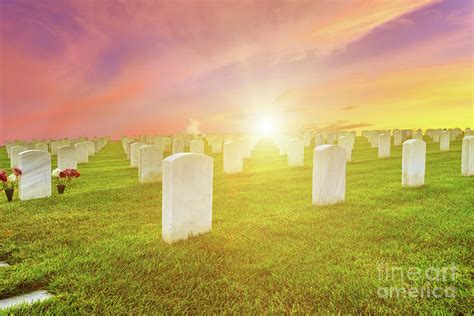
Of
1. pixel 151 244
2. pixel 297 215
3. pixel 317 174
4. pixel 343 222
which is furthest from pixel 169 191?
pixel 317 174

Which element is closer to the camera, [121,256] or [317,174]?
[121,256]

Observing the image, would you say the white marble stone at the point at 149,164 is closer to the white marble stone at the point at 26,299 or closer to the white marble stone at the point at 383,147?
the white marble stone at the point at 26,299

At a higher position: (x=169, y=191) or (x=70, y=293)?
(x=169, y=191)

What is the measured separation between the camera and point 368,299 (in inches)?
142

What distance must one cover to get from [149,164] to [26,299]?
840 centimetres

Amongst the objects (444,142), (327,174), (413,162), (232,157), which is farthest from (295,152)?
(444,142)

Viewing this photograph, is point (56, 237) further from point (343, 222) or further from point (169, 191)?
point (343, 222)

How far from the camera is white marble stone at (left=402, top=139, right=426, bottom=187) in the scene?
9.77 metres

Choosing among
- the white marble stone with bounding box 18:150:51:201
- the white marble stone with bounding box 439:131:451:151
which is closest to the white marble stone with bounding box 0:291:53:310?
the white marble stone with bounding box 18:150:51:201

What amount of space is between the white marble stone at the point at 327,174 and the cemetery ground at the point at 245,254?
14.2 inches

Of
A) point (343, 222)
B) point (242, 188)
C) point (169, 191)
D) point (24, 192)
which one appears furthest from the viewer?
point (242, 188)

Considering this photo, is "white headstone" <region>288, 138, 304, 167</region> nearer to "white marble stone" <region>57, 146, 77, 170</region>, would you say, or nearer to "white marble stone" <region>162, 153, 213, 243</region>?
"white marble stone" <region>57, 146, 77, 170</region>

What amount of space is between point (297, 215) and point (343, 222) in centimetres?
99

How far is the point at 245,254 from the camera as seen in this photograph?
4840 mm
